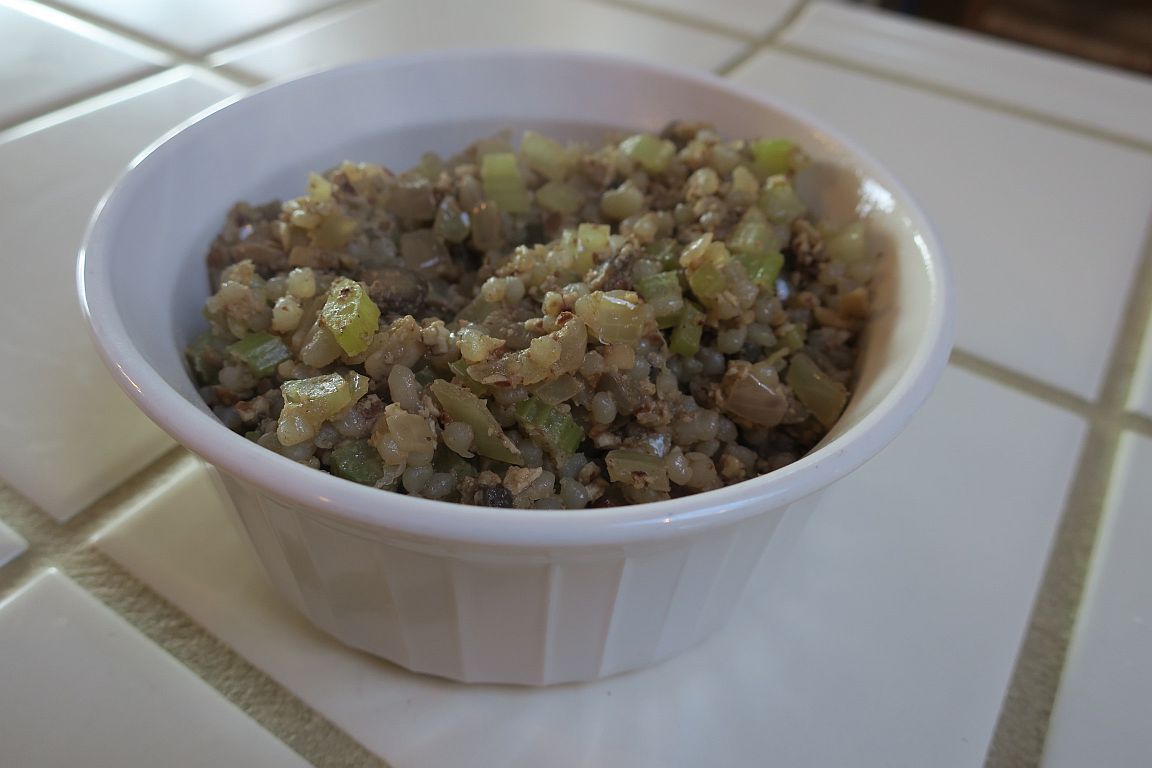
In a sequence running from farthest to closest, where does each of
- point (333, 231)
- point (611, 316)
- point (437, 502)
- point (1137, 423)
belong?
point (1137, 423) < point (333, 231) < point (611, 316) < point (437, 502)

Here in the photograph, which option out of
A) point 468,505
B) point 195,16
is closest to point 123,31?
point 195,16

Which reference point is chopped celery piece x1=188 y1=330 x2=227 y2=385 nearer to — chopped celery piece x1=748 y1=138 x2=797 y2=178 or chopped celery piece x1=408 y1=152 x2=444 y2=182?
chopped celery piece x1=408 y1=152 x2=444 y2=182

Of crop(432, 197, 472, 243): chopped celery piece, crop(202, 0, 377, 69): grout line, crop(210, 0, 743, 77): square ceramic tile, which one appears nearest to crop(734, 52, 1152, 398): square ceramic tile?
crop(210, 0, 743, 77): square ceramic tile

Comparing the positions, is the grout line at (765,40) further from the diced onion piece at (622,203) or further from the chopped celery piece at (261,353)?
the chopped celery piece at (261,353)

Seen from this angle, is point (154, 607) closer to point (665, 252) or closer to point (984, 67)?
point (665, 252)

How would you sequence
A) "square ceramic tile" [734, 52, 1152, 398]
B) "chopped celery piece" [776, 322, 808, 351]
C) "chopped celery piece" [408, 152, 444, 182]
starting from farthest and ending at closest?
"square ceramic tile" [734, 52, 1152, 398] < "chopped celery piece" [408, 152, 444, 182] < "chopped celery piece" [776, 322, 808, 351]

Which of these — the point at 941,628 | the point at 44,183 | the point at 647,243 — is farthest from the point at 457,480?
the point at 44,183

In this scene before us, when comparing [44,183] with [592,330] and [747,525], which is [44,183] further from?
[747,525]
